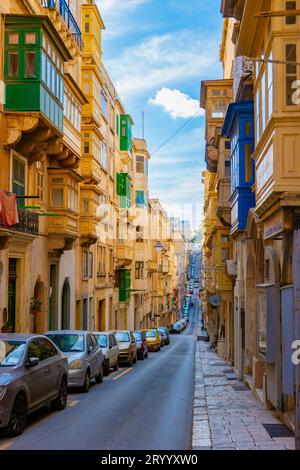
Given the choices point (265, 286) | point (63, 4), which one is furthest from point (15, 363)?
point (63, 4)

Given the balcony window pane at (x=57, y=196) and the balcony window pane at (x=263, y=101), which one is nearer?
the balcony window pane at (x=263, y=101)

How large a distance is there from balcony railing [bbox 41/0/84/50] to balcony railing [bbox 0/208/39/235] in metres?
9.01

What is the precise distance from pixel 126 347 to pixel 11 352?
16804 mm

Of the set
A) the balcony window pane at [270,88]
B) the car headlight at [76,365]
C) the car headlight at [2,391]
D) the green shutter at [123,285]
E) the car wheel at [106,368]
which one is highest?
the balcony window pane at [270,88]

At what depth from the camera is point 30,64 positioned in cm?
2127

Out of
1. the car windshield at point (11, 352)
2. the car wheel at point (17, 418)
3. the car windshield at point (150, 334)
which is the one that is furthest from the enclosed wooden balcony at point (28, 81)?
the car windshield at point (150, 334)

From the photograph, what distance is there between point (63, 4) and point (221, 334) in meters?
22.4

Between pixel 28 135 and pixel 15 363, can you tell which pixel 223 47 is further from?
pixel 15 363

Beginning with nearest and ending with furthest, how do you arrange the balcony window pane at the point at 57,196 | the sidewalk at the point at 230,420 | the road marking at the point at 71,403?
the sidewalk at the point at 230,420 → the road marking at the point at 71,403 → the balcony window pane at the point at 57,196

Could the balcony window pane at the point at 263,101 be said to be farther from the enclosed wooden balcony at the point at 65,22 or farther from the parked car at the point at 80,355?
the enclosed wooden balcony at the point at 65,22

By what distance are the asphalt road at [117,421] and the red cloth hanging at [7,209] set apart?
215 inches

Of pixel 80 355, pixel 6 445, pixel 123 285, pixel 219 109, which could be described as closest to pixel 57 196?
pixel 80 355

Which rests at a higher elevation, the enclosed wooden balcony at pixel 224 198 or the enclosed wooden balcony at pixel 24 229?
the enclosed wooden balcony at pixel 224 198

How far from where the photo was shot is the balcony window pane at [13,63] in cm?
2100
